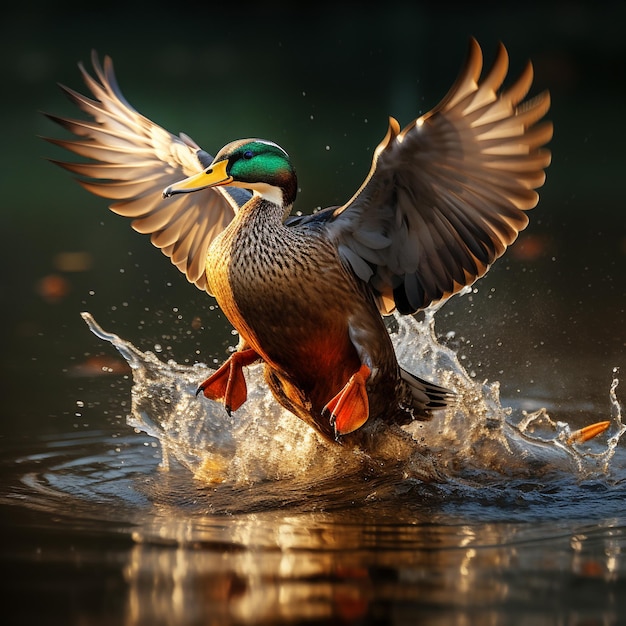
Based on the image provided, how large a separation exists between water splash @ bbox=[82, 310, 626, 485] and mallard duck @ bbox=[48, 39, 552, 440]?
18cm

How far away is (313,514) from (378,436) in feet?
2.71

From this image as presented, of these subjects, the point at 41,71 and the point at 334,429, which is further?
the point at 41,71

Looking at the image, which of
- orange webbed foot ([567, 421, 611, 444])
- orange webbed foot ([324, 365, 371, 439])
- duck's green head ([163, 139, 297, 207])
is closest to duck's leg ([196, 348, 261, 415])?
orange webbed foot ([324, 365, 371, 439])

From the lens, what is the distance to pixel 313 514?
14.4ft

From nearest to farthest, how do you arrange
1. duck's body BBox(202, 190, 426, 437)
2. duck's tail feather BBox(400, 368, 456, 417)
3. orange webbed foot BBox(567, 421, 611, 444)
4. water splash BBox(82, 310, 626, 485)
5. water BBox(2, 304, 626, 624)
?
water BBox(2, 304, 626, 624), duck's body BBox(202, 190, 426, 437), water splash BBox(82, 310, 626, 485), duck's tail feather BBox(400, 368, 456, 417), orange webbed foot BBox(567, 421, 611, 444)

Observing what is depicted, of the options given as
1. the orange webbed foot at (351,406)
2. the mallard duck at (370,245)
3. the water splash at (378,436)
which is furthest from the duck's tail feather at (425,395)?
the orange webbed foot at (351,406)

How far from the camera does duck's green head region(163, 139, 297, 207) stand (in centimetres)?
471

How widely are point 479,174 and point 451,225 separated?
27cm

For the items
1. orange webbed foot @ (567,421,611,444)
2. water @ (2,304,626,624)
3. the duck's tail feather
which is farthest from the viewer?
orange webbed foot @ (567,421,611,444)

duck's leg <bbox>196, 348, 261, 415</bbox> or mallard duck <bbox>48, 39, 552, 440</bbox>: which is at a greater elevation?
mallard duck <bbox>48, 39, 552, 440</bbox>

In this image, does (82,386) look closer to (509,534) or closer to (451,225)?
(451,225)

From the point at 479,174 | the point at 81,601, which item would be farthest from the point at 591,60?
the point at 81,601

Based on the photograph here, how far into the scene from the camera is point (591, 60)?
17734mm

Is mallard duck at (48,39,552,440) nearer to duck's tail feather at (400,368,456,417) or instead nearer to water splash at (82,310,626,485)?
duck's tail feather at (400,368,456,417)
